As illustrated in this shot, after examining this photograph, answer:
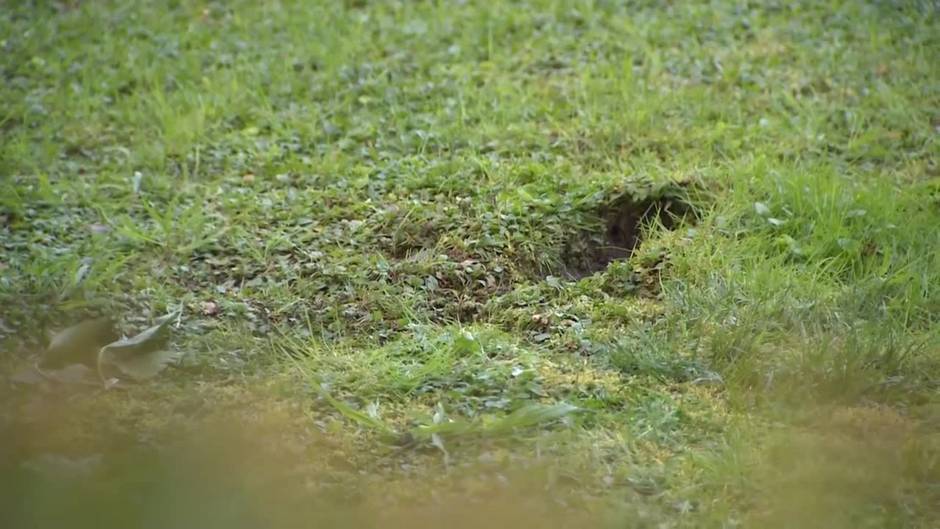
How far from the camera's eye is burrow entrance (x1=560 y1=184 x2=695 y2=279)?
4734mm

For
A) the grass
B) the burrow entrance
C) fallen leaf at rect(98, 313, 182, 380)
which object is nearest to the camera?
the grass

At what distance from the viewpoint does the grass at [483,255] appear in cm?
344

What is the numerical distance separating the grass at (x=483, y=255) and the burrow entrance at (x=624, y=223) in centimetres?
1

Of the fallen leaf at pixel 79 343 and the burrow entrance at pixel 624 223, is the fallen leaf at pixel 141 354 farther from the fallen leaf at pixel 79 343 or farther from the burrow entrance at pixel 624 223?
the burrow entrance at pixel 624 223

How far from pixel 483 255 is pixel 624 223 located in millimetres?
694

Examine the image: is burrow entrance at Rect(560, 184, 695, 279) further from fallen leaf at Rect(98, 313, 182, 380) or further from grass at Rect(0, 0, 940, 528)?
fallen leaf at Rect(98, 313, 182, 380)

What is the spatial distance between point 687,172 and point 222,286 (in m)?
2.01

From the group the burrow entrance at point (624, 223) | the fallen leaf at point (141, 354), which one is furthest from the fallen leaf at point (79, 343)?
the burrow entrance at point (624, 223)

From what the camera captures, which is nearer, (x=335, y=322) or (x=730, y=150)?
(x=335, y=322)

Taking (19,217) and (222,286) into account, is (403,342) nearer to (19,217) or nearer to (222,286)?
(222,286)

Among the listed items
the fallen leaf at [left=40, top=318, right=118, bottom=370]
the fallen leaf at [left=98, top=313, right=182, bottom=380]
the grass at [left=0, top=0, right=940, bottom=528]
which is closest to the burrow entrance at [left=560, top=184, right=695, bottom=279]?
the grass at [left=0, top=0, right=940, bottom=528]

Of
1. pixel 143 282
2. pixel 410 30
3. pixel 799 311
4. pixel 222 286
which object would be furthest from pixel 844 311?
pixel 410 30

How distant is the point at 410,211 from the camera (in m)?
4.80

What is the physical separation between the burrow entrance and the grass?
15 mm
